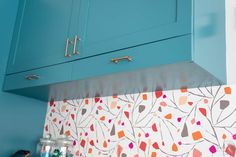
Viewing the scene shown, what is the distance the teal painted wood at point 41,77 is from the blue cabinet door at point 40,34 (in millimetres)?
30

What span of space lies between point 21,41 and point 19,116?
1.54ft

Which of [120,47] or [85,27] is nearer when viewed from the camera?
[120,47]

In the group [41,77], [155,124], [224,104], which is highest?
[41,77]

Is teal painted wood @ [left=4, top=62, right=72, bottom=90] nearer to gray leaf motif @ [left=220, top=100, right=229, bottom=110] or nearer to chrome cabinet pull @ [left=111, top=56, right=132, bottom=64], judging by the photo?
chrome cabinet pull @ [left=111, top=56, right=132, bottom=64]

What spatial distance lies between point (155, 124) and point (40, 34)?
817mm

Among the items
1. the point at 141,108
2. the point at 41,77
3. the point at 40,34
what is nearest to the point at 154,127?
the point at 141,108

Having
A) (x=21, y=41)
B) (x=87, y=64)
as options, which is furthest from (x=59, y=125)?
(x=87, y=64)

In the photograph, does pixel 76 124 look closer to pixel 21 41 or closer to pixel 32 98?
pixel 32 98

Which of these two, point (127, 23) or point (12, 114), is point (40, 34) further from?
point (127, 23)

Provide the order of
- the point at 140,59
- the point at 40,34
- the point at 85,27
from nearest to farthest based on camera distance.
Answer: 1. the point at 140,59
2. the point at 85,27
3. the point at 40,34

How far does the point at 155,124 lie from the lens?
1.46 metres

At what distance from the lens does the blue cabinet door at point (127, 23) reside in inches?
42.9

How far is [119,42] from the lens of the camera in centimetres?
123

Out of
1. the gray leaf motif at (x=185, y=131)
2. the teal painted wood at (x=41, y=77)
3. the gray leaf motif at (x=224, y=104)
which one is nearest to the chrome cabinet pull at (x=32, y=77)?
the teal painted wood at (x=41, y=77)
